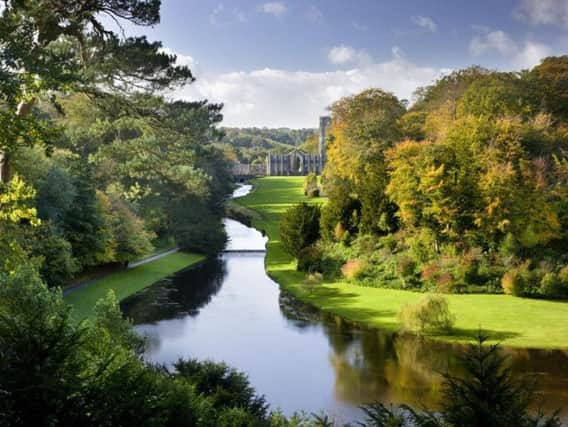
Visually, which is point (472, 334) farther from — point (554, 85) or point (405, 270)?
point (554, 85)

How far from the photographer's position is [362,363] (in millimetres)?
19656

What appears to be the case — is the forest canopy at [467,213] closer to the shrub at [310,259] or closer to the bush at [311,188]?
the shrub at [310,259]

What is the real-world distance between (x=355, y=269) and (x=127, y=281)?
42.5 ft

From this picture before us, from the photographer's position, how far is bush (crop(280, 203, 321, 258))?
38.0 m

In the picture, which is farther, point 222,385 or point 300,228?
point 300,228

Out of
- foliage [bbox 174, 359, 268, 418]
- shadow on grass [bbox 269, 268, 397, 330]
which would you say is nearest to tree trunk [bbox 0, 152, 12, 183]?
foliage [bbox 174, 359, 268, 418]

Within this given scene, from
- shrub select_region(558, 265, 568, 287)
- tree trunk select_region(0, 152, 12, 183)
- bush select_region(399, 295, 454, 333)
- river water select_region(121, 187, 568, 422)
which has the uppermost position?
tree trunk select_region(0, 152, 12, 183)

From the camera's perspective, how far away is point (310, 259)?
35.5 metres

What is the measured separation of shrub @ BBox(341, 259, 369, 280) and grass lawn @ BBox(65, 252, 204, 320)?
37.4 ft

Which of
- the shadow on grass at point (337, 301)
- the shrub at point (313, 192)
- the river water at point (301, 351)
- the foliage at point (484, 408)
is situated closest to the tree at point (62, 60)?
the foliage at point (484, 408)

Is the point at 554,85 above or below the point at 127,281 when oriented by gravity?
above

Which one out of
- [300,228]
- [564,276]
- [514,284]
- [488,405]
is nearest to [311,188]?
[300,228]

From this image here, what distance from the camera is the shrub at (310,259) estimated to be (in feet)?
114

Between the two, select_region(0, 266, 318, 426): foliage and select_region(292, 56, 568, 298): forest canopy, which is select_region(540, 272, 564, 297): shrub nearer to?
select_region(292, 56, 568, 298): forest canopy
